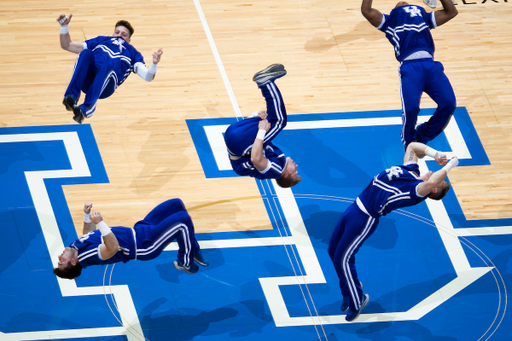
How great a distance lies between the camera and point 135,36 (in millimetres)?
10586

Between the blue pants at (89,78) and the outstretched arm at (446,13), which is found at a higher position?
the blue pants at (89,78)

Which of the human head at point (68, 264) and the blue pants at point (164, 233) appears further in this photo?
the blue pants at point (164, 233)

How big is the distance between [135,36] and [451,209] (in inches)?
239

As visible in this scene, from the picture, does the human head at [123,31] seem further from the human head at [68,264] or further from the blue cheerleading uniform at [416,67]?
the blue cheerleading uniform at [416,67]

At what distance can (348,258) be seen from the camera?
22.9ft

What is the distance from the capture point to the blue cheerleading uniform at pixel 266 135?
7.43m

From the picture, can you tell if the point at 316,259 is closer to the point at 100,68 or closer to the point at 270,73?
the point at 270,73

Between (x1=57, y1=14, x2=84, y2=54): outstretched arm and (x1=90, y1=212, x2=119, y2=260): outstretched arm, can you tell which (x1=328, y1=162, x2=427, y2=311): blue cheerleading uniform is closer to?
(x1=90, y1=212, x2=119, y2=260): outstretched arm

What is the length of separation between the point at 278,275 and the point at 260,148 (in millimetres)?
1705

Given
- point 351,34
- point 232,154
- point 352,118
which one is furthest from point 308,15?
point 232,154

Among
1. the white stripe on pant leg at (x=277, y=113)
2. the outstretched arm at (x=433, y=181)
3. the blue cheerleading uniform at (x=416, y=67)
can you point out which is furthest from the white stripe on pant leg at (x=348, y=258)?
the blue cheerleading uniform at (x=416, y=67)

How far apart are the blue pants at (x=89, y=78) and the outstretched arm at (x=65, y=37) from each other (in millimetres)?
428

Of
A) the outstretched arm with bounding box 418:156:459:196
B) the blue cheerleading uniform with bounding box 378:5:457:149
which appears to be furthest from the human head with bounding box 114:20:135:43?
the outstretched arm with bounding box 418:156:459:196

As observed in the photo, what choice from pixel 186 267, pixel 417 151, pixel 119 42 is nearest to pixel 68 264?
pixel 186 267
